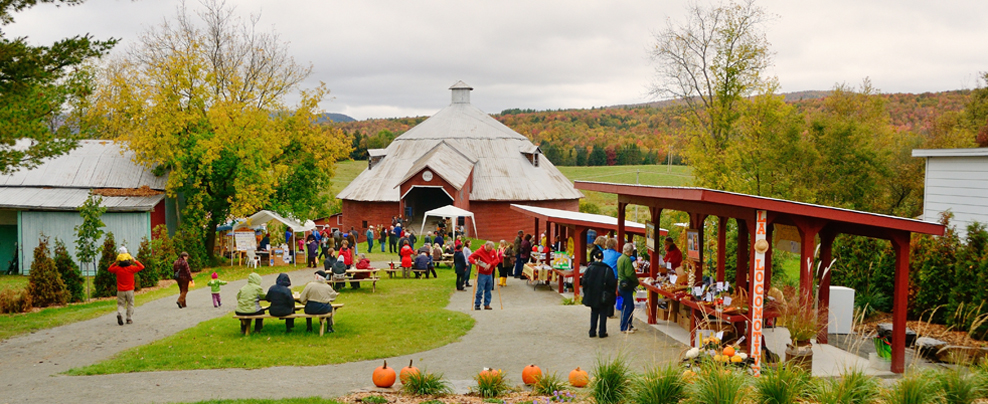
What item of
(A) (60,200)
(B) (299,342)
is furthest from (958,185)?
(A) (60,200)

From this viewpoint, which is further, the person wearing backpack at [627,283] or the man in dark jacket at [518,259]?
the man in dark jacket at [518,259]

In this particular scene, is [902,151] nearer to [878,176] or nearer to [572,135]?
[878,176]

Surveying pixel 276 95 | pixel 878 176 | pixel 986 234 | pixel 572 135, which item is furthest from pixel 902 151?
pixel 572 135

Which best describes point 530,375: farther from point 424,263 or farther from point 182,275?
point 424,263

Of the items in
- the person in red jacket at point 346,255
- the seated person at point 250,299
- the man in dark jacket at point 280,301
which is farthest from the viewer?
the person in red jacket at point 346,255

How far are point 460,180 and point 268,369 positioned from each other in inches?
1014

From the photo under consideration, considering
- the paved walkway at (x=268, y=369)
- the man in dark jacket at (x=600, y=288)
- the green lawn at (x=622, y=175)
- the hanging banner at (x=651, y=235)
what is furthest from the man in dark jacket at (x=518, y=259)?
the green lawn at (x=622, y=175)

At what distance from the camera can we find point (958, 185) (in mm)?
14789

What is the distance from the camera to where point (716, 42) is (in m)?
28.5

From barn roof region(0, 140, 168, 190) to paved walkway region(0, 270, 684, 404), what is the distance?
14.5 m

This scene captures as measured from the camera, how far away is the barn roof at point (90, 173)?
2778 cm

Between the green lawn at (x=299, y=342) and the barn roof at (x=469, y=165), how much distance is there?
21260mm

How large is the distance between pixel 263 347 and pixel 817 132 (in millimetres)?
17723

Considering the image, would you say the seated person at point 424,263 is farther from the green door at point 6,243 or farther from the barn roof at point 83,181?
the green door at point 6,243
